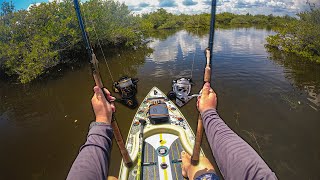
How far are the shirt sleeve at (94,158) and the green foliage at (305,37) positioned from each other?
26768mm

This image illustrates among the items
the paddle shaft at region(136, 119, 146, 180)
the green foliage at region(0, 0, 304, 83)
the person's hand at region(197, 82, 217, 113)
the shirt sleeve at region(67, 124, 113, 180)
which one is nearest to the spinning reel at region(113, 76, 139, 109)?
the person's hand at region(197, 82, 217, 113)

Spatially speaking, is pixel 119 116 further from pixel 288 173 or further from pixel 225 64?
pixel 225 64

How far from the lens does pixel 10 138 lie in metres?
11.7

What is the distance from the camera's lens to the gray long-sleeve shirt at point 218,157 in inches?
67.9

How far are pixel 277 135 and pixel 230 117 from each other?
8.44ft

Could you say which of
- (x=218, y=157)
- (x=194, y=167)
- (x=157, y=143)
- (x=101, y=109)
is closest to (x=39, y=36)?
(x=157, y=143)

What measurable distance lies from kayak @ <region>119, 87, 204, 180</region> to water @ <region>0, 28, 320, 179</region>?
1689mm

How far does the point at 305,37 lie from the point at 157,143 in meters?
24.3

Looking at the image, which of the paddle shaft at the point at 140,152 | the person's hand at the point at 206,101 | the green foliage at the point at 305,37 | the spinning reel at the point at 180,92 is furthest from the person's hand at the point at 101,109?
the green foliage at the point at 305,37

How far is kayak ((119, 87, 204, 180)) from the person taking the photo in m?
7.11

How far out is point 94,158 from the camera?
184 centimetres

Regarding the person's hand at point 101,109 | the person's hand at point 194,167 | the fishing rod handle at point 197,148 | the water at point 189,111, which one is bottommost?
the water at point 189,111

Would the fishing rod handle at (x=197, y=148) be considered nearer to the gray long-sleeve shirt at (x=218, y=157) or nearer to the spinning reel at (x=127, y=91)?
the spinning reel at (x=127, y=91)

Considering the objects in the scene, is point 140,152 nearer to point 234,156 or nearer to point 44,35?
point 234,156
